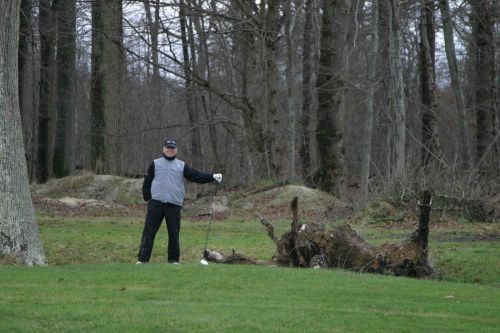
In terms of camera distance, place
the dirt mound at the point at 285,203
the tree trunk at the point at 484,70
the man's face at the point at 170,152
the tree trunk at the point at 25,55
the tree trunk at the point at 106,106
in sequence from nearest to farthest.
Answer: the man's face at the point at 170,152, the dirt mound at the point at 285,203, the tree trunk at the point at 106,106, the tree trunk at the point at 25,55, the tree trunk at the point at 484,70

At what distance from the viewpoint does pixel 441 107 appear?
182 feet

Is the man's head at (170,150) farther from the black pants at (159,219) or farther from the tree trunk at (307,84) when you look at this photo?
the tree trunk at (307,84)

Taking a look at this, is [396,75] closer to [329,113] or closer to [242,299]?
[329,113]

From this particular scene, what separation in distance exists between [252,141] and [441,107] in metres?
28.9

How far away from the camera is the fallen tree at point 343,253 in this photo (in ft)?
44.1

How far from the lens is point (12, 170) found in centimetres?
1398

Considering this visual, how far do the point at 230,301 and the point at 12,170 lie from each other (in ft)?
19.2

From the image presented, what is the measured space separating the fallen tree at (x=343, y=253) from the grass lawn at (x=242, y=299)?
109 cm

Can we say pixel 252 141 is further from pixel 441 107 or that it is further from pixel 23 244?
pixel 441 107

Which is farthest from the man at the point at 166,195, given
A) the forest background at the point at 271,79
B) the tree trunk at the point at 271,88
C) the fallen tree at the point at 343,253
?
the tree trunk at the point at 271,88

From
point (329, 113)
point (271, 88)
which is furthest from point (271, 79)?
point (329, 113)

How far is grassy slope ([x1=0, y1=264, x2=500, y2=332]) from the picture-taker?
8.52 metres

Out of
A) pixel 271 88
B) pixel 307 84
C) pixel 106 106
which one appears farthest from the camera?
pixel 307 84

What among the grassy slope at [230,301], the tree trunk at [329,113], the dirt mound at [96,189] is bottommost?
the grassy slope at [230,301]
